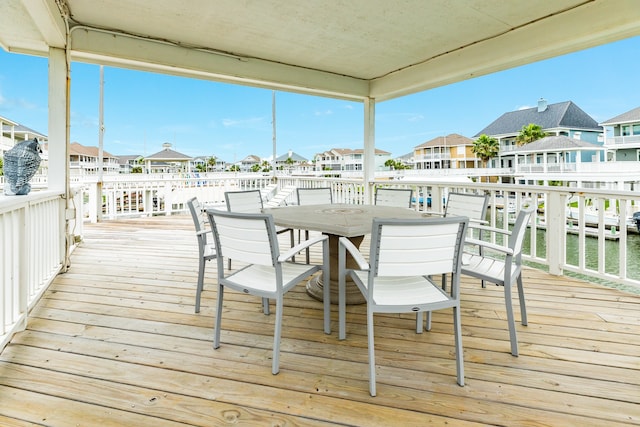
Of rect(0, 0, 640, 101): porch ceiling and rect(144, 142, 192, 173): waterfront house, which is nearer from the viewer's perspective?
rect(0, 0, 640, 101): porch ceiling

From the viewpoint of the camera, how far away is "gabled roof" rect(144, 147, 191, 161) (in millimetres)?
16316

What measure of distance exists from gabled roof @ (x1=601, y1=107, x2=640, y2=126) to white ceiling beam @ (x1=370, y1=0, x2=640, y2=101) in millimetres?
4818

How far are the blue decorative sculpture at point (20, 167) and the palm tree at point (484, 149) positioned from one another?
875 cm

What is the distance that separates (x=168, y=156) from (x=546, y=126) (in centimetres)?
1675

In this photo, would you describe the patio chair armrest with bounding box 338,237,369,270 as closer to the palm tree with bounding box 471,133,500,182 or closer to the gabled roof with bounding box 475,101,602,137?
the palm tree with bounding box 471,133,500,182

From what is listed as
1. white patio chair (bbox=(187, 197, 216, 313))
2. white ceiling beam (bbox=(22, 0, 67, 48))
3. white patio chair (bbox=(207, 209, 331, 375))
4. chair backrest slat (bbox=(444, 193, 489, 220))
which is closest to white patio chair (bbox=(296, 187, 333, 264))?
chair backrest slat (bbox=(444, 193, 489, 220))

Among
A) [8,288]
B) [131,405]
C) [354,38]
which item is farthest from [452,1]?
[8,288]

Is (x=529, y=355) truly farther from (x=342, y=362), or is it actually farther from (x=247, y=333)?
(x=247, y=333)

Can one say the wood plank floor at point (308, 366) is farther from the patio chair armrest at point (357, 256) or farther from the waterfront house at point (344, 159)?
the waterfront house at point (344, 159)

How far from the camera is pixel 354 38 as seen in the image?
402cm

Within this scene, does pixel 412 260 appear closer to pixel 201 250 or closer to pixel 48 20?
pixel 201 250

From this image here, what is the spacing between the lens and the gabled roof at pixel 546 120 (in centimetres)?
1014

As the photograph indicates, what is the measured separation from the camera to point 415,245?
1547mm

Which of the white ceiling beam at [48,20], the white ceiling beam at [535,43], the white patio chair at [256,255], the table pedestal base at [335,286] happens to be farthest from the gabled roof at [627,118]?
the white ceiling beam at [48,20]
